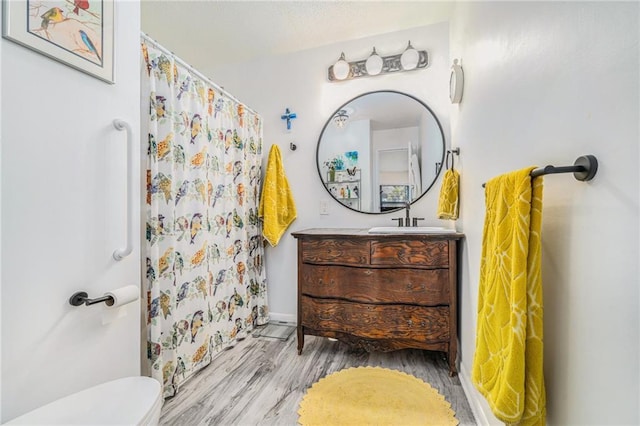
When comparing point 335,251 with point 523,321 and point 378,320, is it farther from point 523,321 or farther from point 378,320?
point 523,321

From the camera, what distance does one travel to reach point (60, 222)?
0.92m

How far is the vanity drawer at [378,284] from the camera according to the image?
1.69 metres

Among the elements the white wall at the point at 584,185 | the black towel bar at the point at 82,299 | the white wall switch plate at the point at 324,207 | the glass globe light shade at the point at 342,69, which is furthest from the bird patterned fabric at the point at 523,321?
the glass globe light shade at the point at 342,69

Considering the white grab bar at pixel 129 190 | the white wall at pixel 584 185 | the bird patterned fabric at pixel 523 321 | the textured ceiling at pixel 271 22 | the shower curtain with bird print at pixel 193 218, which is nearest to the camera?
the white wall at pixel 584 185

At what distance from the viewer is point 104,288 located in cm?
106

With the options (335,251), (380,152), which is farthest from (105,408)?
(380,152)

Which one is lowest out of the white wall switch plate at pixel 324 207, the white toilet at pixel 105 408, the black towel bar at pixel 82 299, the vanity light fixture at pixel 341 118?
the white toilet at pixel 105 408

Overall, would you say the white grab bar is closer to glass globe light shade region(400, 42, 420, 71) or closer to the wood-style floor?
the wood-style floor

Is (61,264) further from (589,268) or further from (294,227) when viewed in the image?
(294,227)

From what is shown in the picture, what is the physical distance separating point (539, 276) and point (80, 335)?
1450 mm

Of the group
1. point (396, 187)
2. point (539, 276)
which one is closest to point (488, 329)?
point (539, 276)

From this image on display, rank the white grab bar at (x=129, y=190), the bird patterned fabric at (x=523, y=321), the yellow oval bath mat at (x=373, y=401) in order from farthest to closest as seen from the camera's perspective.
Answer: the yellow oval bath mat at (x=373, y=401) → the white grab bar at (x=129, y=190) → the bird patterned fabric at (x=523, y=321)

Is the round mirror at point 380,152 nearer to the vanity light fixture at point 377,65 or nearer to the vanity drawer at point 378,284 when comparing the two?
the vanity light fixture at point 377,65

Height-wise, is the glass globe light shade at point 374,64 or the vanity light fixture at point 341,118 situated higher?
the glass globe light shade at point 374,64
